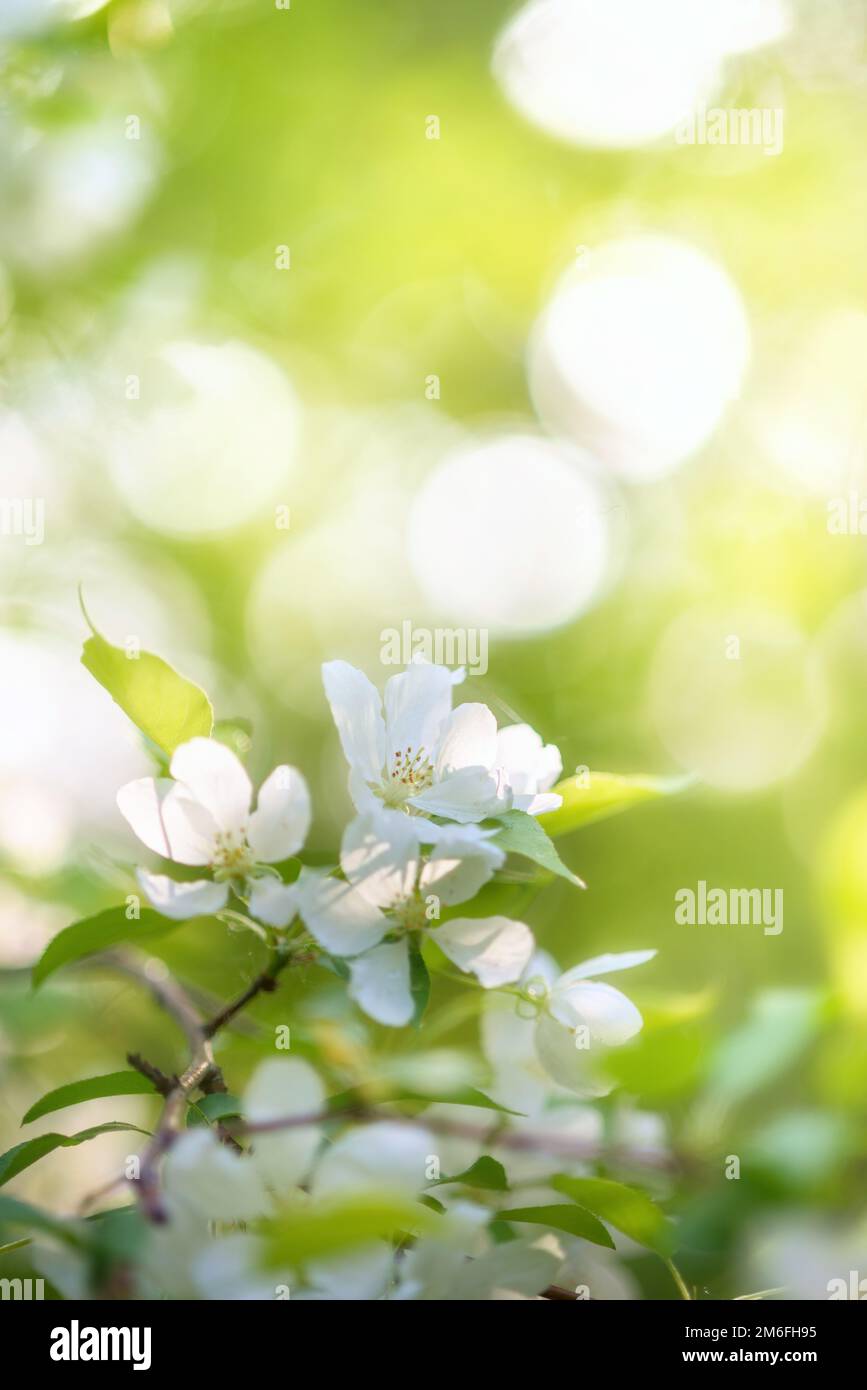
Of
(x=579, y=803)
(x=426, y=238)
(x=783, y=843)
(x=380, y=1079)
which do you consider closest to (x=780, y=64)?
(x=426, y=238)

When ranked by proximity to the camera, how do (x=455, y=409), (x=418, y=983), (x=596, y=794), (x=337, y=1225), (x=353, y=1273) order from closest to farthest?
(x=337, y=1225) → (x=353, y=1273) → (x=418, y=983) → (x=596, y=794) → (x=455, y=409)

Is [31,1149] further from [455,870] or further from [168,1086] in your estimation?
[455,870]

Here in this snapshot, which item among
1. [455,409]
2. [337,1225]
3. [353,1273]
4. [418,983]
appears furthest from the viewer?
[455,409]

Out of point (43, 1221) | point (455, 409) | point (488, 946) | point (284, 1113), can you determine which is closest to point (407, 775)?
point (488, 946)

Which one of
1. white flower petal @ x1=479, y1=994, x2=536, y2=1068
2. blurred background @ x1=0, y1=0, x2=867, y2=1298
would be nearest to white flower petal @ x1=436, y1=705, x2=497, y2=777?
white flower petal @ x1=479, y1=994, x2=536, y2=1068

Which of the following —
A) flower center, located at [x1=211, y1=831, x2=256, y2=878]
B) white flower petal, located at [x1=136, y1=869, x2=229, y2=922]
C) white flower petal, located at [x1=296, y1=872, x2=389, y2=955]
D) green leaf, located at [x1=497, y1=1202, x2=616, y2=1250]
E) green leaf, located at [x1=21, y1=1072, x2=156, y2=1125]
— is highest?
flower center, located at [x1=211, y1=831, x2=256, y2=878]

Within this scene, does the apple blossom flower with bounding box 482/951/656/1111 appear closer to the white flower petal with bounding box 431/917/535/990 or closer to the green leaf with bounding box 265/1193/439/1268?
the white flower petal with bounding box 431/917/535/990
